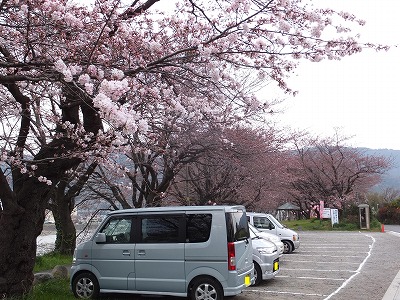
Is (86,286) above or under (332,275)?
above

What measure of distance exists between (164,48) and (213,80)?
1.03 metres

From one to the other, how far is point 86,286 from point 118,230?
46.5 inches

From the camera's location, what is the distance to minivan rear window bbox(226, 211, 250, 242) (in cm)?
766

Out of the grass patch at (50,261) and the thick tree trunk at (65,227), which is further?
the thick tree trunk at (65,227)

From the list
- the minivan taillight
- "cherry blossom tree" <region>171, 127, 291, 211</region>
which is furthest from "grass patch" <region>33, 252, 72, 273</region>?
the minivan taillight

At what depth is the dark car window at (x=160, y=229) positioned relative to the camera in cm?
803

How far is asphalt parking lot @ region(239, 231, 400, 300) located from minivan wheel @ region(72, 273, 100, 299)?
2.77 m

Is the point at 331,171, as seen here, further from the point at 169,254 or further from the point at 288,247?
the point at 169,254

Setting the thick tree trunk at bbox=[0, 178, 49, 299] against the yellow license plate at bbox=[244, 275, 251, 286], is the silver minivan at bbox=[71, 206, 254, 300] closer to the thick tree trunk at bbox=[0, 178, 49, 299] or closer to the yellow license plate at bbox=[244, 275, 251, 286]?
the yellow license plate at bbox=[244, 275, 251, 286]

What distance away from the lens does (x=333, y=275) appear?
38.3ft

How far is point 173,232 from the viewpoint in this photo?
8047 millimetres

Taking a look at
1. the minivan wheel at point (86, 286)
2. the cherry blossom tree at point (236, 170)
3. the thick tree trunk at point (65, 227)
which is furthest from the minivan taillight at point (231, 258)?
the thick tree trunk at point (65, 227)

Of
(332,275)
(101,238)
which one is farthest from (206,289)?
(332,275)

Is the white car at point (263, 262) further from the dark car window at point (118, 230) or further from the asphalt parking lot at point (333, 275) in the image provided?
the dark car window at point (118, 230)
